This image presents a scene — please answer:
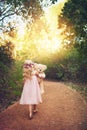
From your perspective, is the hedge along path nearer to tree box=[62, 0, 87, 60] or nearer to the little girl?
the little girl

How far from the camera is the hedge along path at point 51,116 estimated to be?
1152 cm

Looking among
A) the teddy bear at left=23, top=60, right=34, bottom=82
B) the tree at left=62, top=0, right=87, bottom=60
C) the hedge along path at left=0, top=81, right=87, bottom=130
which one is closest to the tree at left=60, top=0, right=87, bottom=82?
the tree at left=62, top=0, right=87, bottom=60

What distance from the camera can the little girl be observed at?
494 inches

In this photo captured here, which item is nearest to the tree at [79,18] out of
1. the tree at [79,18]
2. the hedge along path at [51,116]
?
the tree at [79,18]

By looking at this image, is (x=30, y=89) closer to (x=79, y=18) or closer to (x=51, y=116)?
(x=51, y=116)

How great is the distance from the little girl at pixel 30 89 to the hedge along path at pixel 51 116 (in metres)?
0.60

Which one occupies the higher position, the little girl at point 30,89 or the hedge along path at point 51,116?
the little girl at point 30,89

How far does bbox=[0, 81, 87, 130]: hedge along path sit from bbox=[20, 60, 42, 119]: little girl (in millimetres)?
604

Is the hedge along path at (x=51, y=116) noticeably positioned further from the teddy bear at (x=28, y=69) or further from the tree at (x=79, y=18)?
the tree at (x=79, y=18)

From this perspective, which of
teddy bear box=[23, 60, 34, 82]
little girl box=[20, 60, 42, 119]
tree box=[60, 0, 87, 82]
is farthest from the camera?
teddy bear box=[23, 60, 34, 82]

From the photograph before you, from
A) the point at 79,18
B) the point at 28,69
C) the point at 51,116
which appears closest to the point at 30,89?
the point at 28,69

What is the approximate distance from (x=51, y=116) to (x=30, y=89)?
131cm

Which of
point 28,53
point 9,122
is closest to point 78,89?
point 28,53

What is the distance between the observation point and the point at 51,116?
1298 cm
